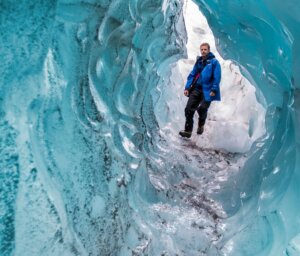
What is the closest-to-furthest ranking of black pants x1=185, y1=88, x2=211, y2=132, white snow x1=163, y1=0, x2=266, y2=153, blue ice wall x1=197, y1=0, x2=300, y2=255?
blue ice wall x1=197, y1=0, x2=300, y2=255 → black pants x1=185, y1=88, x2=211, y2=132 → white snow x1=163, y1=0, x2=266, y2=153

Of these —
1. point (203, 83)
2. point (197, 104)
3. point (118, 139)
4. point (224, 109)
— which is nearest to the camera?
point (118, 139)

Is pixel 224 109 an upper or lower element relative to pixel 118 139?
lower

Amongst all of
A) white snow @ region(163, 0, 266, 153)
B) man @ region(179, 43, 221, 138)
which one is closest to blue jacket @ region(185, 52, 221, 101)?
man @ region(179, 43, 221, 138)

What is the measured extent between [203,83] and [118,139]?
80.6 inches

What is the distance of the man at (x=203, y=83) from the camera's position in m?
3.79

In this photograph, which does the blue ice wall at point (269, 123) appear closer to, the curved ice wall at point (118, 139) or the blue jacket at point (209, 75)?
the curved ice wall at point (118, 139)

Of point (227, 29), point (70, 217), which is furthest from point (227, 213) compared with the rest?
point (70, 217)

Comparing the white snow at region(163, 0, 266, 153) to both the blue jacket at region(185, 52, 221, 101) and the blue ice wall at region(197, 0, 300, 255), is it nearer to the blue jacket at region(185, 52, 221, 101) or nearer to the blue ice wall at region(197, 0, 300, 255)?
the blue jacket at region(185, 52, 221, 101)

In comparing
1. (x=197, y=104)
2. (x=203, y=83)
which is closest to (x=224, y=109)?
(x=197, y=104)

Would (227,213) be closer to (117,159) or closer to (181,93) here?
(117,159)

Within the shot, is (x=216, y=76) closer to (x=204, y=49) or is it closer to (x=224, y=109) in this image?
(x=204, y=49)

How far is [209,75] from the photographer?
12.5ft

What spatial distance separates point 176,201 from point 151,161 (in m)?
0.68

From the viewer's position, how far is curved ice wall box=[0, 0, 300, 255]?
1247mm
